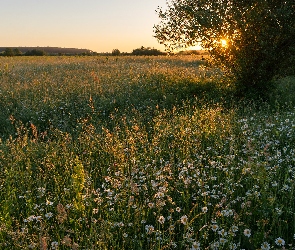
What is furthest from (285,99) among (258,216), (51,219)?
(51,219)

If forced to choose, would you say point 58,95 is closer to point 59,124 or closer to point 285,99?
point 59,124

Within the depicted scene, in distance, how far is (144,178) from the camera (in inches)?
213

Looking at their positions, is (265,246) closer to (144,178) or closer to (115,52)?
(144,178)

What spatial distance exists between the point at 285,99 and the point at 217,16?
4439 millimetres

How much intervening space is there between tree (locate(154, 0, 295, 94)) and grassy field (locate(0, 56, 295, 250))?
1.04 m

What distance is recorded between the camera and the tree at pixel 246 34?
13.3m

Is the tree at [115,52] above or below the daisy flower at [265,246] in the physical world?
above

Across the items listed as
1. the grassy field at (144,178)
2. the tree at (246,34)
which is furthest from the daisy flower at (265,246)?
the tree at (246,34)

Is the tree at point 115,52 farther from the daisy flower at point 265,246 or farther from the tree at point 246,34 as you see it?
the daisy flower at point 265,246

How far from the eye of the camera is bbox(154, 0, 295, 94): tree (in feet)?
43.5

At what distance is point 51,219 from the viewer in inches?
187

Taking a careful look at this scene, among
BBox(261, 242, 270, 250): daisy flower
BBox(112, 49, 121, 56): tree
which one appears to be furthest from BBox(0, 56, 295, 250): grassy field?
BBox(112, 49, 121, 56): tree

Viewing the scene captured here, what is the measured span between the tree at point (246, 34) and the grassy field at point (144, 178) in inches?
40.9

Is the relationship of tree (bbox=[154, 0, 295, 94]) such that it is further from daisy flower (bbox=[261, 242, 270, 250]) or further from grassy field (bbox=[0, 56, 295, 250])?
daisy flower (bbox=[261, 242, 270, 250])
